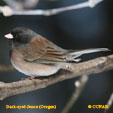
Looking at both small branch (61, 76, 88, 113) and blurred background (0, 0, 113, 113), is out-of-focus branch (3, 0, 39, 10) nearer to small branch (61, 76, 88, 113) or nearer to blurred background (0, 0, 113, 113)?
blurred background (0, 0, 113, 113)

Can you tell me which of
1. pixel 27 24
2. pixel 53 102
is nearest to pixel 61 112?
pixel 53 102

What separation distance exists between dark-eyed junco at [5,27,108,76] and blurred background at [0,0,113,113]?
0.11m

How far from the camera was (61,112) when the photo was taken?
Result: 1.39m

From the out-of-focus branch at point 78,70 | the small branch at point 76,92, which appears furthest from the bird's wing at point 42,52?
the small branch at point 76,92

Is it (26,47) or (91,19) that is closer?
(26,47)

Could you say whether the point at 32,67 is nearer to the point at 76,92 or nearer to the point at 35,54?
the point at 35,54

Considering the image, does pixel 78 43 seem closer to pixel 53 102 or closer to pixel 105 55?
pixel 105 55

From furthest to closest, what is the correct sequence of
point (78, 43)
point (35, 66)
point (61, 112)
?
point (78, 43)
point (61, 112)
point (35, 66)

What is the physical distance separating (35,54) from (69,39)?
0.28m

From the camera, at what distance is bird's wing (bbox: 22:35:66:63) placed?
126 centimetres

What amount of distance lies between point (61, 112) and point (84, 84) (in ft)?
0.71

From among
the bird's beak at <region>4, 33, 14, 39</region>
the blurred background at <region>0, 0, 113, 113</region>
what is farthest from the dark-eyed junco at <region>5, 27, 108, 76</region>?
the blurred background at <region>0, 0, 113, 113</region>

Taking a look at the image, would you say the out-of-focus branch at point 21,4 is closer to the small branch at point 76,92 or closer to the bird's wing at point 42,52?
the bird's wing at point 42,52

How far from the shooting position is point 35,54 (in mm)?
1284
